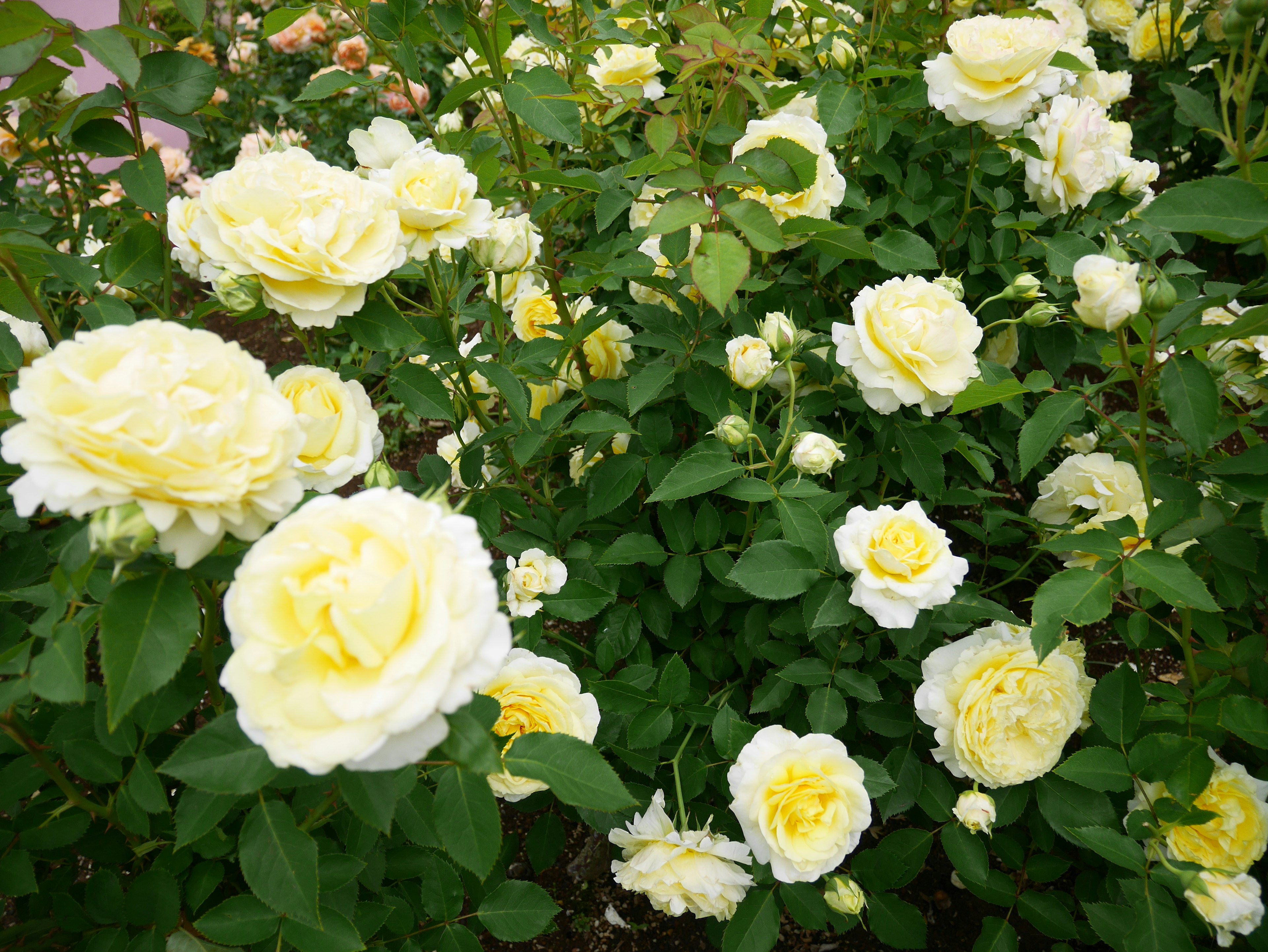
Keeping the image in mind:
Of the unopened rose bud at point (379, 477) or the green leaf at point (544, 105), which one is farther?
the green leaf at point (544, 105)

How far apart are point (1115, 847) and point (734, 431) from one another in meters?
0.83

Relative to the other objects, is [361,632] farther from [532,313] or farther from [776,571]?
[532,313]

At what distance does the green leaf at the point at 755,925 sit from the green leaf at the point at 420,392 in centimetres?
94

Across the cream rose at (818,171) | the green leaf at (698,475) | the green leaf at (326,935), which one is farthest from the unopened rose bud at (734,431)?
the green leaf at (326,935)

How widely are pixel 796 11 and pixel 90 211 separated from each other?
194 centimetres

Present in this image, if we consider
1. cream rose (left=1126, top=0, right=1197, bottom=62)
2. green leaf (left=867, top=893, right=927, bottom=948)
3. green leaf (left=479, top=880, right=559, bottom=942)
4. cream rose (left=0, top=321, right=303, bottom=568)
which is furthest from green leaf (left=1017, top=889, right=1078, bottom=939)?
cream rose (left=1126, top=0, right=1197, bottom=62)

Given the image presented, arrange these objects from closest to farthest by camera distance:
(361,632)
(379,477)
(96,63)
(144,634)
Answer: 1. (361,632)
2. (144,634)
3. (379,477)
4. (96,63)

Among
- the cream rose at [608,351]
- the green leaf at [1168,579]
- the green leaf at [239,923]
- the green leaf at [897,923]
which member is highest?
the green leaf at [1168,579]

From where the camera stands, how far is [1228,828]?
118 cm

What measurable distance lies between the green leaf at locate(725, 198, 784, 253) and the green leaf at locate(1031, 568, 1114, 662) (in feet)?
2.10

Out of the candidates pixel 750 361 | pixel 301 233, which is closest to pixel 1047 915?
pixel 750 361

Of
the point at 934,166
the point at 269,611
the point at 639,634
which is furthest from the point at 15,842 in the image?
the point at 934,166

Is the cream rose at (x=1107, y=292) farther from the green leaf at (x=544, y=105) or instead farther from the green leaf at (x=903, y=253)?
the green leaf at (x=544, y=105)

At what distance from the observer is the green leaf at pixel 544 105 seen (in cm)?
133
